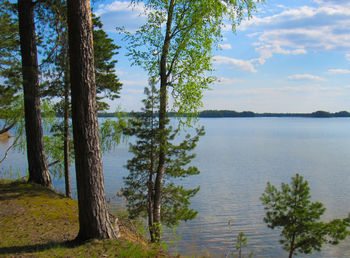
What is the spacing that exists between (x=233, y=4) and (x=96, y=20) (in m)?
7.04

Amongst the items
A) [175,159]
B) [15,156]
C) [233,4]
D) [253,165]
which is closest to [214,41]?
[233,4]

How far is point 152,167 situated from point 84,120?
5370 millimetres

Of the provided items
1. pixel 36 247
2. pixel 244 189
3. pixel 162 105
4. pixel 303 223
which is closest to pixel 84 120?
pixel 36 247

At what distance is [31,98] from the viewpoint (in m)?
9.36

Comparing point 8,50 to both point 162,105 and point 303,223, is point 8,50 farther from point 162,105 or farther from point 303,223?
point 303,223

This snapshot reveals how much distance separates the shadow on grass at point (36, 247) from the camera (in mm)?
5315

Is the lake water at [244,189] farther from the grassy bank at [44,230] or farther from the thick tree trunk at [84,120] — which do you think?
the thick tree trunk at [84,120]

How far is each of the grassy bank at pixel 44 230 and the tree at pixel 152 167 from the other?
2548 millimetres

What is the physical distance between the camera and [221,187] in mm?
20016

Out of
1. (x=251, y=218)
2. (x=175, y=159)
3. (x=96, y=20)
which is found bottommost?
(x=251, y=218)

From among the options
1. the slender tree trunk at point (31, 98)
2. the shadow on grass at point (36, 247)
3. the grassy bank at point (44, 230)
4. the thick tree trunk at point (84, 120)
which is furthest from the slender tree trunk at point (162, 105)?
the shadow on grass at point (36, 247)

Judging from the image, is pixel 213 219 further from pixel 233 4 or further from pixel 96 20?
pixel 96 20

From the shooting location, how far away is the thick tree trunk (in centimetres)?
564

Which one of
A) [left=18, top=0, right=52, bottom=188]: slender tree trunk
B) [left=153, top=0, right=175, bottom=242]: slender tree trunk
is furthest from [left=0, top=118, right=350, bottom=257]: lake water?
[left=18, top=0, right=52, bottom=188]: slender tree trunk
